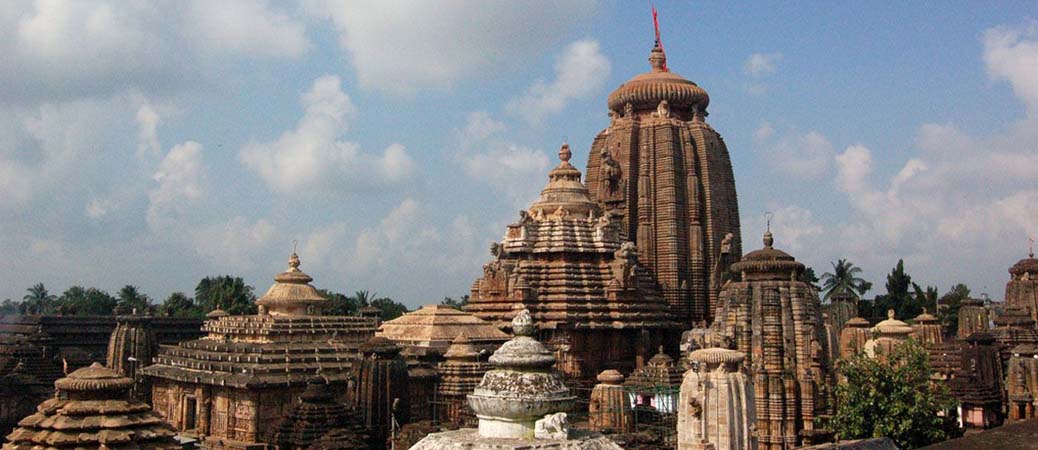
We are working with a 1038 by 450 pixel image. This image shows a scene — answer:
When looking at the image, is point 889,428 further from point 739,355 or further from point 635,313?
point 635,313

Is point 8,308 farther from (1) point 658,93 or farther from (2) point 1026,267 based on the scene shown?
(2) point 1026,267

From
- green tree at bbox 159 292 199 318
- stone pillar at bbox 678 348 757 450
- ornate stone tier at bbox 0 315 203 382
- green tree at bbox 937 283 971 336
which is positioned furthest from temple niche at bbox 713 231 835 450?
green tree at bbox 159 292 199 318

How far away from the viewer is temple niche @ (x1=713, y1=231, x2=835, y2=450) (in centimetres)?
2516

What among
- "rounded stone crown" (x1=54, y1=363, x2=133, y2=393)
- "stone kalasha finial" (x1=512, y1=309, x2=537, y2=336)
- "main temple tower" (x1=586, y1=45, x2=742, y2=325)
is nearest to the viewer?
"stone kalasha finial" (x1=512, y1=309, x2=537, y2=336)

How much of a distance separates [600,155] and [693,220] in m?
6.14

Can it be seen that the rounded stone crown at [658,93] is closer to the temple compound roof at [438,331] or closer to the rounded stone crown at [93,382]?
the temple compound roof at [438,331]

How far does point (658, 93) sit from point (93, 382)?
126 feet

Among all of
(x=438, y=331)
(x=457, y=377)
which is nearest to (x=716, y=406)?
(x=457, y=377)

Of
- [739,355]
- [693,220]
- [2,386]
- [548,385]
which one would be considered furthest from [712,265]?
[548,385]

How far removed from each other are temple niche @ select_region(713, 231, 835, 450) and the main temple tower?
18.3 m

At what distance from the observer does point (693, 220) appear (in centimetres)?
4766

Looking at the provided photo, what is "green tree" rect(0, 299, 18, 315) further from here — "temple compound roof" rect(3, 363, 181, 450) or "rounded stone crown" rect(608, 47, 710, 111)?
"rounded stone crown" rect(608, 47, 710, 111)

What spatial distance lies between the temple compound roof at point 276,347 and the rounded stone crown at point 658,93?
2200 centimetres

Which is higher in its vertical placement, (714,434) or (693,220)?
(693,220)
